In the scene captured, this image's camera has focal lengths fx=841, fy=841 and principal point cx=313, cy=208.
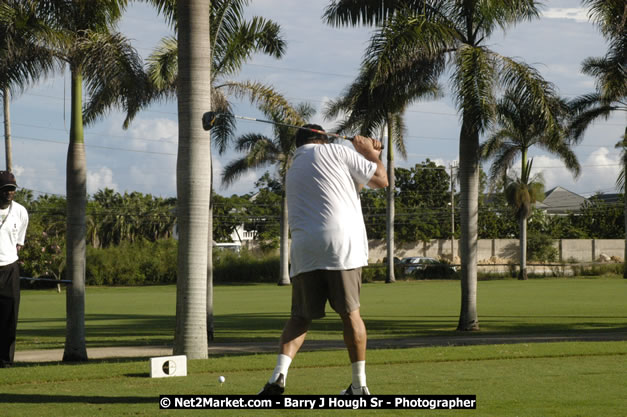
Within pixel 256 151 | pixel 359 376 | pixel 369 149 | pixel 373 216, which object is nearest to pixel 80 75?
pixel 369 149

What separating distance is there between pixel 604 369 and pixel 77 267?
10.4m

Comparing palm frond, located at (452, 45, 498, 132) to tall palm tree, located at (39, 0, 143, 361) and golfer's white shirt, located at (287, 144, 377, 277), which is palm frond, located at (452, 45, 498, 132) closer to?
tall palm tree, located at (39, 0, 143, 361)

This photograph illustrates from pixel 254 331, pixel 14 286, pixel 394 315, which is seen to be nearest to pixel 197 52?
pixel 14 286

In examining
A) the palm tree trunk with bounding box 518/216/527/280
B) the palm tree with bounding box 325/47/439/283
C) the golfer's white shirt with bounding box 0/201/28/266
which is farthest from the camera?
the palm tree trunk with bounding box 518/216/527/280

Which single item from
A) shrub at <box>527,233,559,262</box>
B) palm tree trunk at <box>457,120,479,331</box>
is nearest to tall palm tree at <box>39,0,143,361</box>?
palm tree trunk at <box>457,120,479,331</box>

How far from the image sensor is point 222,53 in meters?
21.5

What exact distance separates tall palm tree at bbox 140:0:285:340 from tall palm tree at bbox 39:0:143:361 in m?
2.47

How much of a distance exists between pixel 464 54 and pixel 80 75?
9493 millimetres

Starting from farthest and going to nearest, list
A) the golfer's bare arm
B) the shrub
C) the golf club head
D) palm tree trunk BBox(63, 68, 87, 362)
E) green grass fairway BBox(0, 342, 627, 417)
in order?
the shrub < palm tree trunk BBox(63, 68, 87, 362) < the golf club head < the golfer's bare arm < green grass fairway BBox(0, 342, 627, 417)

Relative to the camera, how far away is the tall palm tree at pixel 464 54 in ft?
67.7

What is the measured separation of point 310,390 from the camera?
707 cm

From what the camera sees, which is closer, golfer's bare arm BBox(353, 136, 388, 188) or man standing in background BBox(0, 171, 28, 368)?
A: golfer's bare arm BBox(353, 136, 388, 188)

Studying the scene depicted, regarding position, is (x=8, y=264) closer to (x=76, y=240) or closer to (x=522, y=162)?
(x=76, y=240)

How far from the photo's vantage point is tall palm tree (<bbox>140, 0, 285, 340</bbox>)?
20562 millimetres
